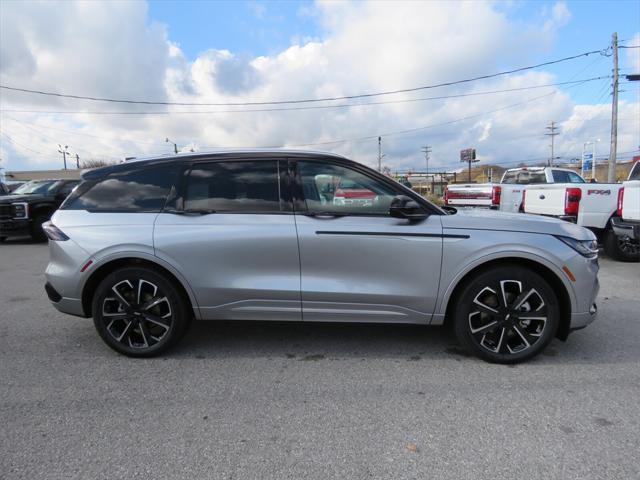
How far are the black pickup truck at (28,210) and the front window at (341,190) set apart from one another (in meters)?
9.71

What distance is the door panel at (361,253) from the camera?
3.37m

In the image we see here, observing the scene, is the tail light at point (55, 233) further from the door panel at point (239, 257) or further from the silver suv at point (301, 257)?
the door panel at point (239, 257)

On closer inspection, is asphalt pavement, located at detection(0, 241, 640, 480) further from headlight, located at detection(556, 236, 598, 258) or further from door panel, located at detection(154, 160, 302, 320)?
headlight, located at detection(556, 236, 598, 258)

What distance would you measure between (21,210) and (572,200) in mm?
13154

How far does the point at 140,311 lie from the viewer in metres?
3.57

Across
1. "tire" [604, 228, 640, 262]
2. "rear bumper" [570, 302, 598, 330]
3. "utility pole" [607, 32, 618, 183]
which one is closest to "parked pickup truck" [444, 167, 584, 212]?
"tire" [604, 228, 640, 262]

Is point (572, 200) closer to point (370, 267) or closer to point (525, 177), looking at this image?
point (525, 177)

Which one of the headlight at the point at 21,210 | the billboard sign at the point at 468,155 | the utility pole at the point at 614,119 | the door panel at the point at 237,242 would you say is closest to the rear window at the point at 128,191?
the door panel at the point at 237,242

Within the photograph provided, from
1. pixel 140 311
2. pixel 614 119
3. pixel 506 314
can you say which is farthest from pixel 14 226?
pixel 614 119

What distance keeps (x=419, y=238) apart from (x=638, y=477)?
1.92 m

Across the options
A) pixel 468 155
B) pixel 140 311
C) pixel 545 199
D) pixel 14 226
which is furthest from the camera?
pixel 468 155

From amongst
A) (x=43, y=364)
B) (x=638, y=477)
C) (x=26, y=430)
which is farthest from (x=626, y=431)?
(x=43, y=364)

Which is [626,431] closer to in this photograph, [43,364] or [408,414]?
[408,414]

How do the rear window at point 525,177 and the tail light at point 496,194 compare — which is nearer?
the tail light at point 496,194
